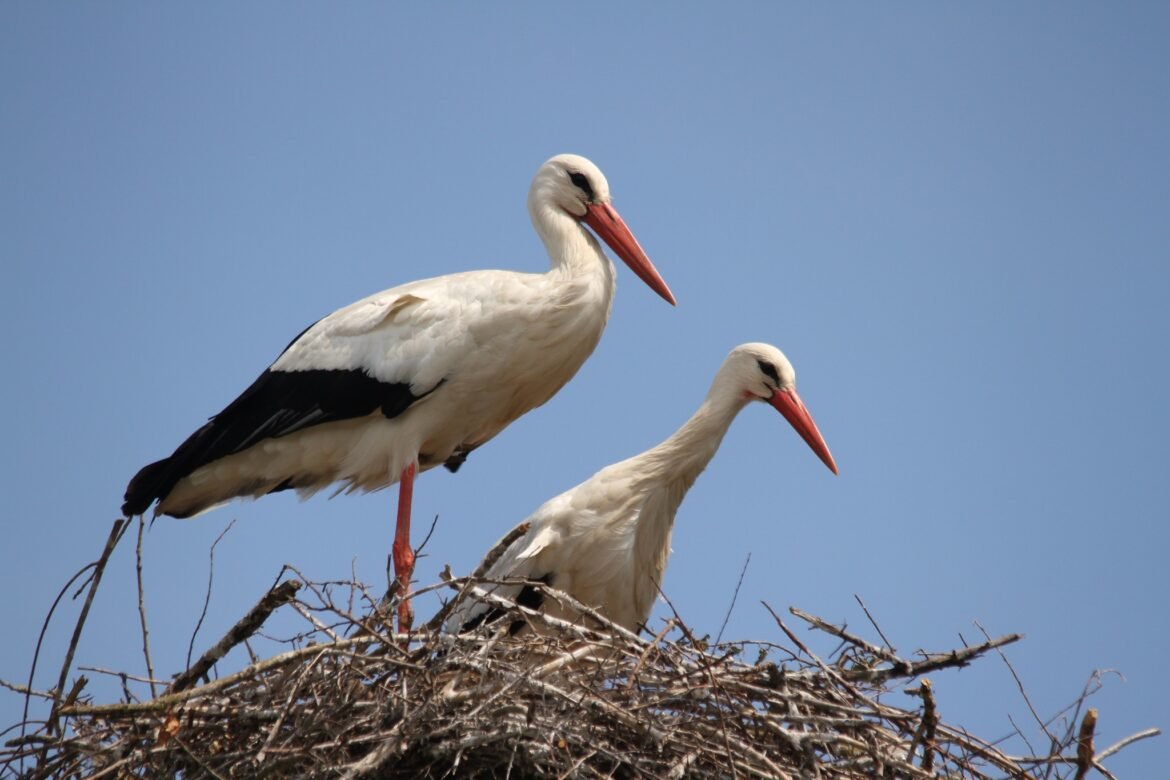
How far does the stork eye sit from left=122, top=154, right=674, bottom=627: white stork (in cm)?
15

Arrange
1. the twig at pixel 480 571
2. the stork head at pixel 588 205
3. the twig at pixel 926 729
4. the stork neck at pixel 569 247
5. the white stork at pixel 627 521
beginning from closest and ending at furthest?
the twig at pixel 926 729 < the twig at pixel 480 571 < the white stork at pixel 627 521 < the stork neck at pixel 569 247 < the stork head at pixel 588 205

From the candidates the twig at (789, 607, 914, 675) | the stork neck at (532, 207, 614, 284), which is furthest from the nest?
the stork neck at (532, 207, 614, 284)

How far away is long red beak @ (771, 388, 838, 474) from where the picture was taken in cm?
644

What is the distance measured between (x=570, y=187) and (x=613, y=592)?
5.40ft

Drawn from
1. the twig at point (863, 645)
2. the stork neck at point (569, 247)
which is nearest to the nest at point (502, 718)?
the twig at point (863, 645)

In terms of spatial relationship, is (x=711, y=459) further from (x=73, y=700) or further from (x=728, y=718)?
(x=73, y=700)

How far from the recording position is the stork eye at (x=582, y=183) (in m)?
6.54

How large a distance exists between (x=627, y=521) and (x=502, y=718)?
168cm

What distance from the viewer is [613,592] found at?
5.98 m

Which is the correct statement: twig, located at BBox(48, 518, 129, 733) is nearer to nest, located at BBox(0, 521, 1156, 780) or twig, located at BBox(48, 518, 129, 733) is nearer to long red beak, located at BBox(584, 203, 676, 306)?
nest, located at BBox(0, 521, 1156, 780)

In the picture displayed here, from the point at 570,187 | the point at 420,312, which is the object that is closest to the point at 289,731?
the point at 420,312

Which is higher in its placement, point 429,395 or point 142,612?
point 429,395

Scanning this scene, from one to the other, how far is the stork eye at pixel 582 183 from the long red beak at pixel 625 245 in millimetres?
43

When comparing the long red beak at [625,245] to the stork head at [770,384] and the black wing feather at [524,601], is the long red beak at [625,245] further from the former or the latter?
the black wing feather at [524,601]
